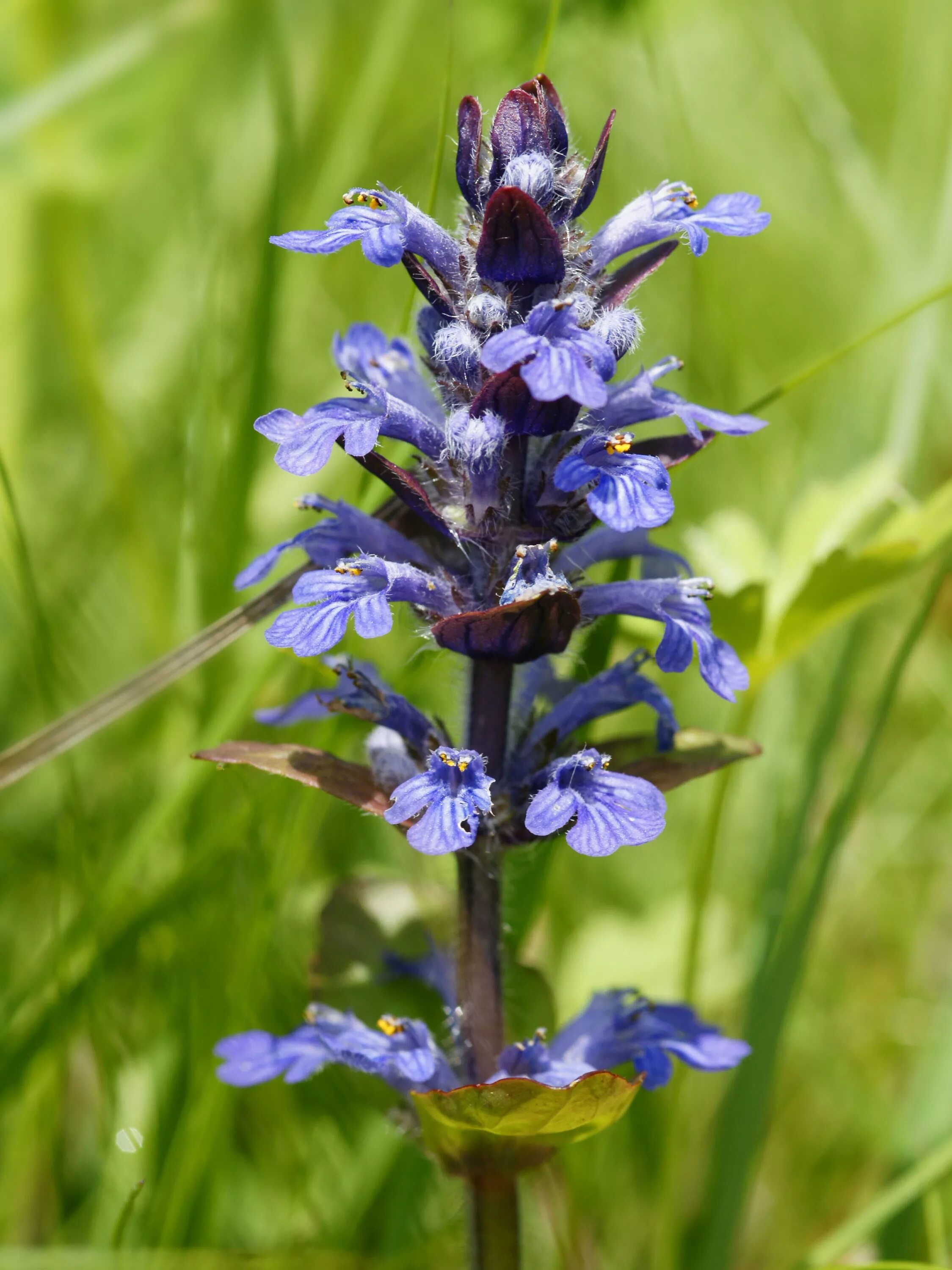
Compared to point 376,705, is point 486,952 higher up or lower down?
lower down

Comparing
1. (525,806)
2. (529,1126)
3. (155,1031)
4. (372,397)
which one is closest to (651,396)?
(372,397)

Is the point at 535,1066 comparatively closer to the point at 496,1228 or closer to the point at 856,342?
the point at 496,1228

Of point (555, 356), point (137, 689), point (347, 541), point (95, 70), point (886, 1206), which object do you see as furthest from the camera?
point (95, 70)

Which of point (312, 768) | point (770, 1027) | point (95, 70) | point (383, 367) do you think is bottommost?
point (770, 1027)

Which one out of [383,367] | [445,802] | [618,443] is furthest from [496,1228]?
[383,367]

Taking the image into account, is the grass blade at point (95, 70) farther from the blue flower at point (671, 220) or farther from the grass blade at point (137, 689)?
the blue flower at point (671, 220)

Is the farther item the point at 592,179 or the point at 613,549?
the point at 613,549

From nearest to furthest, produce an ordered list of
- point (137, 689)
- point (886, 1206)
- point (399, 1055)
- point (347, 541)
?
1. point (399, 1055)
2. point (347, 541)
3. point (886, 1206)
4. point (137, 689)

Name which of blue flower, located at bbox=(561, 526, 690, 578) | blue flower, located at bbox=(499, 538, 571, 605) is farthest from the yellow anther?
blue flower, located at bbox=(561, 526, 690, 578)
